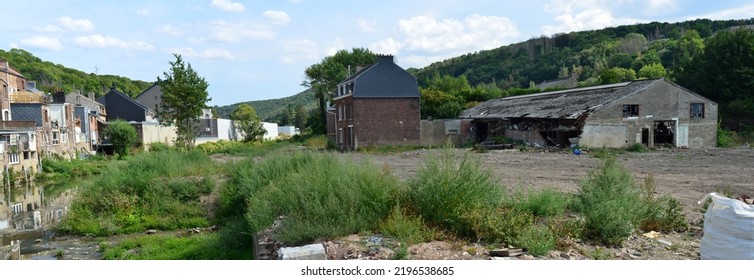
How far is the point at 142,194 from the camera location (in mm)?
16531

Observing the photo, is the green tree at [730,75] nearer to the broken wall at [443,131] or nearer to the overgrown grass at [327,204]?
the broken wall at [443,131]

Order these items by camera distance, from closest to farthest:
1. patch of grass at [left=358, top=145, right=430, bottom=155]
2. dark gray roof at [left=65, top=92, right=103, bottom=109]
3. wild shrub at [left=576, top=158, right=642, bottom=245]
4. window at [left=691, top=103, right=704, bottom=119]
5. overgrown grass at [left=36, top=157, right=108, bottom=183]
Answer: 1. wild shrub at [left=576, top=158, right=642, bottom=245]
2. window at [left=691, top=103, right=704, bottom=119]
3. overgrown grass at [left=36, top=157, right=108, bottom=183]
4. patch of grass at [left=358, top=145, right=430, bottom=155]
5. dark gray roof at [left=65, top=92, right=103, bottom=109]

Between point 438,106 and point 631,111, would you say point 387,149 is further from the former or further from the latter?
point 631,111

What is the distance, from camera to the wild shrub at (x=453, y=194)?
777cm

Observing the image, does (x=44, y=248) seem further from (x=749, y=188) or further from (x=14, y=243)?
(x=749, y=188)

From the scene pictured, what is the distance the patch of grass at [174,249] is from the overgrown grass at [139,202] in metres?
1.69

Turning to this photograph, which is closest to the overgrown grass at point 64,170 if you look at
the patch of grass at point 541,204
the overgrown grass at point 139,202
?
the overgrown grass at point 139,202

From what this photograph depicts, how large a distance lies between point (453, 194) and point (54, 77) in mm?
57188

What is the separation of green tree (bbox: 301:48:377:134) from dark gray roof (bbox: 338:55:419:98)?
1727 cm

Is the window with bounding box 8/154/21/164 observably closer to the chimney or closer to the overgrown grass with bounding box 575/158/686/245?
the chimney

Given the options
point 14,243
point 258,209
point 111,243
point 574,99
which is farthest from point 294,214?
point 574,99

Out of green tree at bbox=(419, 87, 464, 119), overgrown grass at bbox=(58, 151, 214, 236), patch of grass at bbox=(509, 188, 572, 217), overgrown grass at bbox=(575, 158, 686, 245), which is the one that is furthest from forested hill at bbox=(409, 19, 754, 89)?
overgrown grass at bbox=(575, 158, 686, 245)

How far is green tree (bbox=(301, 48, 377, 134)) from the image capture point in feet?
171

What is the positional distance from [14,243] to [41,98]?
1149 inches
